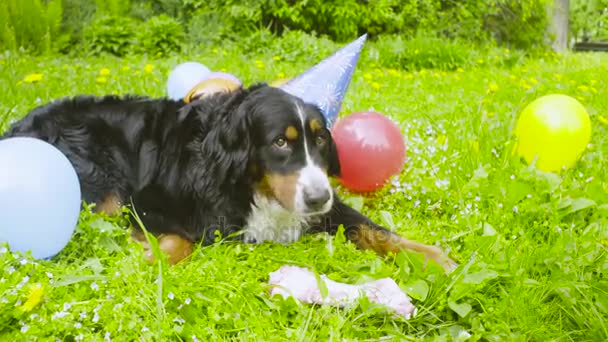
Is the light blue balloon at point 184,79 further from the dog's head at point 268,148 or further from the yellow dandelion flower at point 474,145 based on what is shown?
the yellow dandelion flower at point 474,145

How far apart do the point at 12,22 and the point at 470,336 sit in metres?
8.99

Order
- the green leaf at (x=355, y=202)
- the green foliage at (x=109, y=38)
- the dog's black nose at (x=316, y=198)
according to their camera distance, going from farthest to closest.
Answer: the green foliage at (x=109, y=38), the green leaf at (x=355, y=202), the dog's black nose at (x=316, y=198)

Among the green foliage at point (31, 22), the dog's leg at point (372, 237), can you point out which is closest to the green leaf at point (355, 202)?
the dog's leg at point (372, 237)

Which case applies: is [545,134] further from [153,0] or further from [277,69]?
[153,0]

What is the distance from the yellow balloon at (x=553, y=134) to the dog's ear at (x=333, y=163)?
4.24 feet

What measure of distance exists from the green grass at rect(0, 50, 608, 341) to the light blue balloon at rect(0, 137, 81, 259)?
107mm

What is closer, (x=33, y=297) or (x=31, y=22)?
(x=33, y=297)

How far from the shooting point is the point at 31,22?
901 cm

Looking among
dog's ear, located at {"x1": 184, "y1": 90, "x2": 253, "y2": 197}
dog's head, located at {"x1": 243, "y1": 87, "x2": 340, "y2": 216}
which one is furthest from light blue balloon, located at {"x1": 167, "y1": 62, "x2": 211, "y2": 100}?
dog's head, located at {"x1": 243, "y1": 87, "x2": 340, "y2": 216}

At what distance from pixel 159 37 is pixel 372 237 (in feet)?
26.7

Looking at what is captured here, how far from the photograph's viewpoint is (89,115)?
3.07 metres

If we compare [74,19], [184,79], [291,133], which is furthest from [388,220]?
[74,19]

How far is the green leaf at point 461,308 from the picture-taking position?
2.03 m

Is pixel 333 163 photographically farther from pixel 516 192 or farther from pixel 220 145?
pixel 516 192
